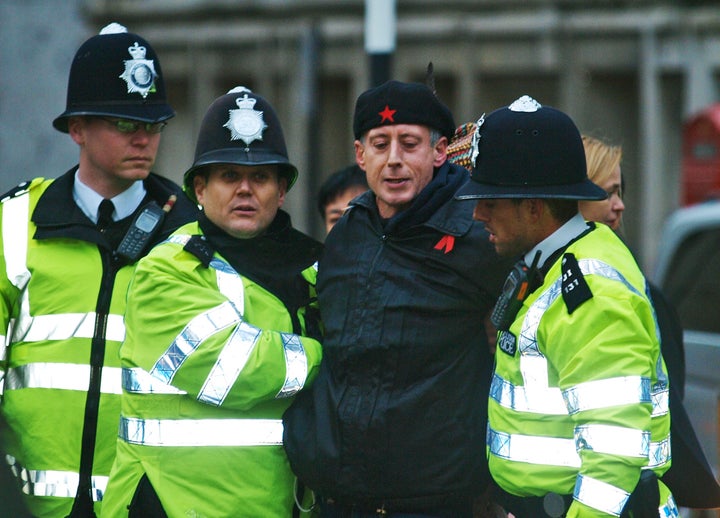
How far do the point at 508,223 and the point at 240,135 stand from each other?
949 millimetres

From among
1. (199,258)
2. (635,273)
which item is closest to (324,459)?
(199,258)

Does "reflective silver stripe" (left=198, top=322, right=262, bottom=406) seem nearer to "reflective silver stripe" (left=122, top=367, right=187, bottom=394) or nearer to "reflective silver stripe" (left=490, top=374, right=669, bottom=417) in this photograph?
"reflective silver stripe" (left=122, top=367, right=187, bottom=394)

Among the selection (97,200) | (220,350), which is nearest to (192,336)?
(220,350)

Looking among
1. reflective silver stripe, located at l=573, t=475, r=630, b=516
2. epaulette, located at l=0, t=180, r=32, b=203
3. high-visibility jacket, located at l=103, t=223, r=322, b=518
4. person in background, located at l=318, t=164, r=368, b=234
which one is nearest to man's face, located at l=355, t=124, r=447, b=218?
high-visibility jacket, located at l=103, t=223, r=322, b=518

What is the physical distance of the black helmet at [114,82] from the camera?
4188mm

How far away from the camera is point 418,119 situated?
376 centimetres

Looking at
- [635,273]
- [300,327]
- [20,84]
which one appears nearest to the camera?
[635,273]

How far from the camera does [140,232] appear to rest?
4090 millimetres

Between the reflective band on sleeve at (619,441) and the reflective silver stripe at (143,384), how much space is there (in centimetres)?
130

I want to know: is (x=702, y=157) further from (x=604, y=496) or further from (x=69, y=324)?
(x=604, y=496)

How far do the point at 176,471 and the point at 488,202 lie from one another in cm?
124

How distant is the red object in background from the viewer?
38.5 ft

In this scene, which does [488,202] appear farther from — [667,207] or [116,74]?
[667,207]

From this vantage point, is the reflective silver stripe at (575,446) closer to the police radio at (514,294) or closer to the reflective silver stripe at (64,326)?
the police radio at (514,294)
